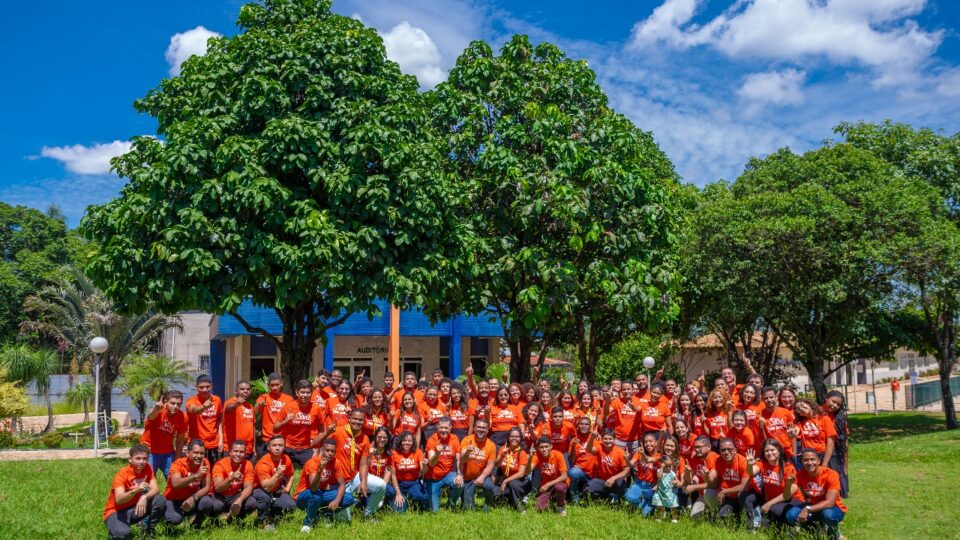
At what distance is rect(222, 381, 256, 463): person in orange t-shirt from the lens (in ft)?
34.7

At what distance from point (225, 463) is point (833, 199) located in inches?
661

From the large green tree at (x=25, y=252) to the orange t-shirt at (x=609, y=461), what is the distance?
4262 centimetres

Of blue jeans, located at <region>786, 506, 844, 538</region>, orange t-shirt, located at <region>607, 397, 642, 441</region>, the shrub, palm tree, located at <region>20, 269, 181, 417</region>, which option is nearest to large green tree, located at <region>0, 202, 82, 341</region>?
palm tree, located at <region>20, 269, 181, 417</region>

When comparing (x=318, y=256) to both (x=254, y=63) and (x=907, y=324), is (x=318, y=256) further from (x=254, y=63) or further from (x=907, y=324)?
(x=907, y=324)

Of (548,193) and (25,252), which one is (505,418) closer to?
(548,193)

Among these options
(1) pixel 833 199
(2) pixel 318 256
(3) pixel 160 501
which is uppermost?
(1) pixel 833 199

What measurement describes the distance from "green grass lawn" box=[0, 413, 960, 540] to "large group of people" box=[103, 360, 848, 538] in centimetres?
36

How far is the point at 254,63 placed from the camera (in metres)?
14.6

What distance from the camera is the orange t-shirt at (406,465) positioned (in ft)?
34.3

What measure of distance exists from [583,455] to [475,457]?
1.56 m

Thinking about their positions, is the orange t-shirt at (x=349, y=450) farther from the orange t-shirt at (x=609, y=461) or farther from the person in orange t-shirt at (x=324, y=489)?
the orange t-shirt at (x=609, y=461)

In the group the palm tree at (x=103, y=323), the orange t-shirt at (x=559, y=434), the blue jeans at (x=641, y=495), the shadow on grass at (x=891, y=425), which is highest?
the palm tree at (x=103, y=323)

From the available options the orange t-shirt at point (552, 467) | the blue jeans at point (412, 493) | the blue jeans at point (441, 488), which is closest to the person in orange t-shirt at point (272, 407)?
the blue jeans at point (412, 493)

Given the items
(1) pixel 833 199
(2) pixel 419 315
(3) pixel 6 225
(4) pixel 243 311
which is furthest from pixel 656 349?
(3) pixel 6 225
